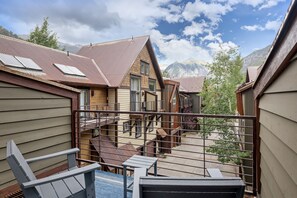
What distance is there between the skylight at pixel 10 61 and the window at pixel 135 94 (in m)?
5.51

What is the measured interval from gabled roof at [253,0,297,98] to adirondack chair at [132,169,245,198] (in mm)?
746

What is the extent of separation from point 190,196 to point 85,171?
0.88 m

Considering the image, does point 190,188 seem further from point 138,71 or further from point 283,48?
point 138,71

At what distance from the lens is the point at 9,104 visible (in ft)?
7.84

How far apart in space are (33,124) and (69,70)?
5.92 meters

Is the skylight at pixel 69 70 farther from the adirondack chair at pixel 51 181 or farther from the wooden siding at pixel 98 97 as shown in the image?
the adirondack chair at pixel 51 181

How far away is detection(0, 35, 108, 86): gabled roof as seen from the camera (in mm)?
7098

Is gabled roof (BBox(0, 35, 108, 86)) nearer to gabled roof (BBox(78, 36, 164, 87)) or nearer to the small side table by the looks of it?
gabled roof (BBox(78, 36, 164, 87))

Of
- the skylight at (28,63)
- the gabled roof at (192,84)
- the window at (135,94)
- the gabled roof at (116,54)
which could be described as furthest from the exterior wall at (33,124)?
the gabled roof at (192,84)

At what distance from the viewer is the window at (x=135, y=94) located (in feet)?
36.3

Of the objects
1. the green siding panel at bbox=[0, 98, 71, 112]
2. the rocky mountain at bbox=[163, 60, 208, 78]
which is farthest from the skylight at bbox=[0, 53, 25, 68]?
the rocky mountain at bbox=[163, 60, 208, 78]

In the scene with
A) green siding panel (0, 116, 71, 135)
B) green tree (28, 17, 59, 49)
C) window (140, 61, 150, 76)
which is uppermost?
green tree (28, 17, 59, 49)

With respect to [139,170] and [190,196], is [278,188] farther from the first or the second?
[139,170]

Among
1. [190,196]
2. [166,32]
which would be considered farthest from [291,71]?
[166,32]
